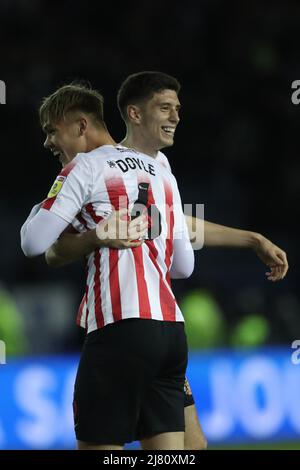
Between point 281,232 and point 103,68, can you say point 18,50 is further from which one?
point 281,232

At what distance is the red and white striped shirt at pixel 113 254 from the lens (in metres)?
3.12

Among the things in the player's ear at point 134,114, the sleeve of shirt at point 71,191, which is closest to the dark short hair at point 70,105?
the player's ear at point 134,114

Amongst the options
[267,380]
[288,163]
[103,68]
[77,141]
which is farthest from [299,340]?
[77,141]

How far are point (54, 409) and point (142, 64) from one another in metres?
6.97

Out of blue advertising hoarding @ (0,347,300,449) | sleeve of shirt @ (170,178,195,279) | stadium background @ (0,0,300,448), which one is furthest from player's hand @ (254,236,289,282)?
stadium background @ (0,0,300,448)

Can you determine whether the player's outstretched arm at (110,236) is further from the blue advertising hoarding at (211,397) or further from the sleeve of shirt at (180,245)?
the blue advertising hoarding at (211,397)

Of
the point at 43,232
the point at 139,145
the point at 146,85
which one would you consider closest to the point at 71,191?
the point at 43,232

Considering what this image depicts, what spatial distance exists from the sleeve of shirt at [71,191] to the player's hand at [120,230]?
0.35ft

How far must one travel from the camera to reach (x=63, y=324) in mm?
11148

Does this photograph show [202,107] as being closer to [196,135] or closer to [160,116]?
[196,135]

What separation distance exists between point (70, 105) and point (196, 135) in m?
9.59

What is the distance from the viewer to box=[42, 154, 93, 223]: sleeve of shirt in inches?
122

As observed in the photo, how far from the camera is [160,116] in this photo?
11.3ft

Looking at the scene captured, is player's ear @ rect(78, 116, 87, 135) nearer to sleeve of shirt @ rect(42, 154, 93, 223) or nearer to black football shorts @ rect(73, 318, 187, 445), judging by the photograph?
sleeve of shirt @ rect(42, 154, 93, 223)
